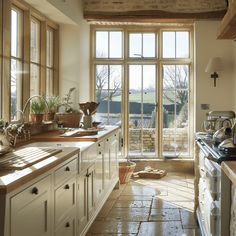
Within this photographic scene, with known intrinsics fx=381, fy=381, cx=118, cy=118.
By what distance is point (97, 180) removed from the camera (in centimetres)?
397

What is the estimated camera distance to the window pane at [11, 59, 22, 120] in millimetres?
4230

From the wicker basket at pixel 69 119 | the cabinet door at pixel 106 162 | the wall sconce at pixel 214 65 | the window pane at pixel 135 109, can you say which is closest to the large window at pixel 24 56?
the wicker basket at pixel 69 119

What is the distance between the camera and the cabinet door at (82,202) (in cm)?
312

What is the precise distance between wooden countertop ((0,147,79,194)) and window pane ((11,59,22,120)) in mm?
1892

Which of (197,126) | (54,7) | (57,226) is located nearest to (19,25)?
(54,7)

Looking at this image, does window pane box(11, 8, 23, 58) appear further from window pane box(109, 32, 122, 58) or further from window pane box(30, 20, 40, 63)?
window pane box(109, 32, 122, 58)

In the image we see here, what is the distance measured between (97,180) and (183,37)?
11.5 ft

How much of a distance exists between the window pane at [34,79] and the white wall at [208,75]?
2.57 m

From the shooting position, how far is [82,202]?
3.25m

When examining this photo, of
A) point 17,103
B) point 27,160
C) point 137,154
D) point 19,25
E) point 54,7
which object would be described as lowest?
point 137,154

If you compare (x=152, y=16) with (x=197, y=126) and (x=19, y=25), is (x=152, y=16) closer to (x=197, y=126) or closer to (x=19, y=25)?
(x=197, y=126)

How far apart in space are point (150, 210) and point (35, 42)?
257cm

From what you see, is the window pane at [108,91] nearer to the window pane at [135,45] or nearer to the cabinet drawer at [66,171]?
the window pane at [135,45]

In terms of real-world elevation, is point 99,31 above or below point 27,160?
above
